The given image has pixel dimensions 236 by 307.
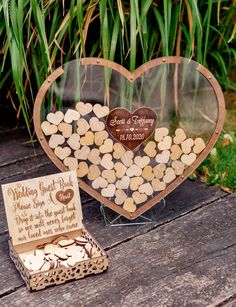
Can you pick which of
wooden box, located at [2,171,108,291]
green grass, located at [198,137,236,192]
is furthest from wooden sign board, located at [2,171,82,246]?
green grass, located at [198,137,236,192]

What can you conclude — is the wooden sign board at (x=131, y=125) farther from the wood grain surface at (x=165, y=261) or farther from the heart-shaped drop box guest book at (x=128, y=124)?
the wood grain surface at (x=165, y=261)

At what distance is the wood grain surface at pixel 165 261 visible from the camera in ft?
4.83

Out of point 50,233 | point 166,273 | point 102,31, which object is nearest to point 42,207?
point 50,233

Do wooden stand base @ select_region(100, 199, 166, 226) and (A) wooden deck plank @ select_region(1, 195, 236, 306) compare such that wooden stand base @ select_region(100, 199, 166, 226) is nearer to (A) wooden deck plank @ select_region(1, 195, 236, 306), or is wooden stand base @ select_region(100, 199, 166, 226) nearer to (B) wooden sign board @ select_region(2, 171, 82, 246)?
(A) wooden deck plank @ select_region(1, 195, 236, 306)

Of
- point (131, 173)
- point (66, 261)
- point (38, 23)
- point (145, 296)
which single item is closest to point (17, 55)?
point (38, 23)

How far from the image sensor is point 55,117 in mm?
1672

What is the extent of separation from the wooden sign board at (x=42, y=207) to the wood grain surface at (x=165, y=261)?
0.11 m

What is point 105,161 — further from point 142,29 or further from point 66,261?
point 142,29

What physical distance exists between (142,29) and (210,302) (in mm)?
874

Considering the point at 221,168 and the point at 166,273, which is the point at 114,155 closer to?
the point at 166,273

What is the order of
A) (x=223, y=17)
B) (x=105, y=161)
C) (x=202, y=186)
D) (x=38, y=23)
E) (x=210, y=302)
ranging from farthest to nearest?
(x=223, y=17)
(x=202, y=186)
(x=38, y=23)
(x=105, y=161)
(x=210, y=302)

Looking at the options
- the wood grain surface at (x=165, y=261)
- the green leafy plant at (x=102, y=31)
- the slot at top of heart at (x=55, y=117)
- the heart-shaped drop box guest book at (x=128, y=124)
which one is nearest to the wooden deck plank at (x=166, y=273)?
the wood grain surface at (x=165, y=261)

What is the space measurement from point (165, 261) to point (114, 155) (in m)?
0.31

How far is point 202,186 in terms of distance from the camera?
78.5 inches
